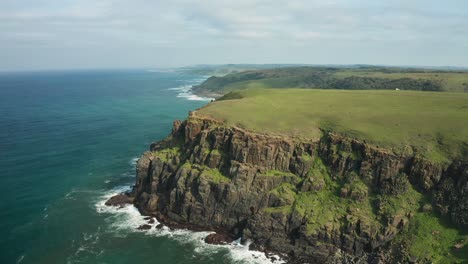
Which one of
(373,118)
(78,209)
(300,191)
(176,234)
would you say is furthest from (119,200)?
(373,118)

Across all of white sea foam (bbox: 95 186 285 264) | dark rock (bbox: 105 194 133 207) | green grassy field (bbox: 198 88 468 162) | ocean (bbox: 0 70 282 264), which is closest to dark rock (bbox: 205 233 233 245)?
white sea foam (bbox: 95 186 285 264)

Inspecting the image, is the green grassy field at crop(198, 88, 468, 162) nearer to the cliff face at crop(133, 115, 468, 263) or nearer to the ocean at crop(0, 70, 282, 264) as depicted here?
the cliff face at crop(133, 115, 468, 263)

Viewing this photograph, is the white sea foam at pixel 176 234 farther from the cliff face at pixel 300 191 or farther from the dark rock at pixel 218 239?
the cliff face at pixel 300 191

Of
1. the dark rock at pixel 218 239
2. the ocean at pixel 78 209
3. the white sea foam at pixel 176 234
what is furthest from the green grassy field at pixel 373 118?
the ocean at pixel 78 209

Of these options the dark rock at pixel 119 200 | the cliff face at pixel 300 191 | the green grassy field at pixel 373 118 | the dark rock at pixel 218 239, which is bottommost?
the dark rock at pixel 218 239

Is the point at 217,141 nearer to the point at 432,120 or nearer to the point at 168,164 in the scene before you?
the point at 168,164

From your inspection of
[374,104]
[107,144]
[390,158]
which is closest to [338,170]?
[390,158]
